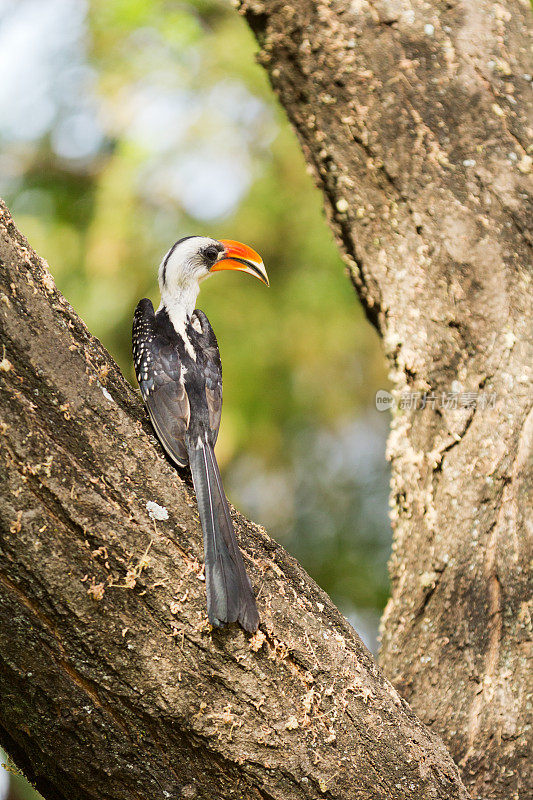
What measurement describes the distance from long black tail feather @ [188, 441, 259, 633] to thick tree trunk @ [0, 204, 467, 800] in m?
0.03

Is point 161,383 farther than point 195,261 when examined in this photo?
No

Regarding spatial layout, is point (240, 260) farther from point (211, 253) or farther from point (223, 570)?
point (223, 570)

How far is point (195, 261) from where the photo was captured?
251 centimetres

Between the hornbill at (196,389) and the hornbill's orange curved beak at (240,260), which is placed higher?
the hornbill's orange curved beak at (240,260)

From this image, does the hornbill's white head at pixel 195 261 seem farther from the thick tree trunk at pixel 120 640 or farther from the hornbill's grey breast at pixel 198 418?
the thick tree trunk at pixel 120 640

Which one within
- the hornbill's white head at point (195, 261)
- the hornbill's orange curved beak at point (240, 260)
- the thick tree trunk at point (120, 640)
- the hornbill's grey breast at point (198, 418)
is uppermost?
the hornbill's orange curved beak at point (240, 260)

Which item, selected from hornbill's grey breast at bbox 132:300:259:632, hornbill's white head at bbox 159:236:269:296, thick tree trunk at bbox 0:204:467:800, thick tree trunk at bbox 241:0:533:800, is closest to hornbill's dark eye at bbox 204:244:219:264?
hornbill's white head at bbox 159:236:269:296

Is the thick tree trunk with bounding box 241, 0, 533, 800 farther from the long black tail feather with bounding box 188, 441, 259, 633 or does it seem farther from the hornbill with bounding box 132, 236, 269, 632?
the long black tail feather with bounding box 188, 441, 259, 633

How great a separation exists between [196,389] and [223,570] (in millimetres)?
823

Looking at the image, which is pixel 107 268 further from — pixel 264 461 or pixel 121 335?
pixel 264 461

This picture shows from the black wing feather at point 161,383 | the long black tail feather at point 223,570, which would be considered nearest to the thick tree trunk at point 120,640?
the long black tail feather at point 223,570

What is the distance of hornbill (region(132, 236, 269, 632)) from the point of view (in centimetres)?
150

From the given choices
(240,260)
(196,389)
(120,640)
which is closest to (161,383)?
(196,389)

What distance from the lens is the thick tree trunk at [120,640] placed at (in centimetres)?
135
